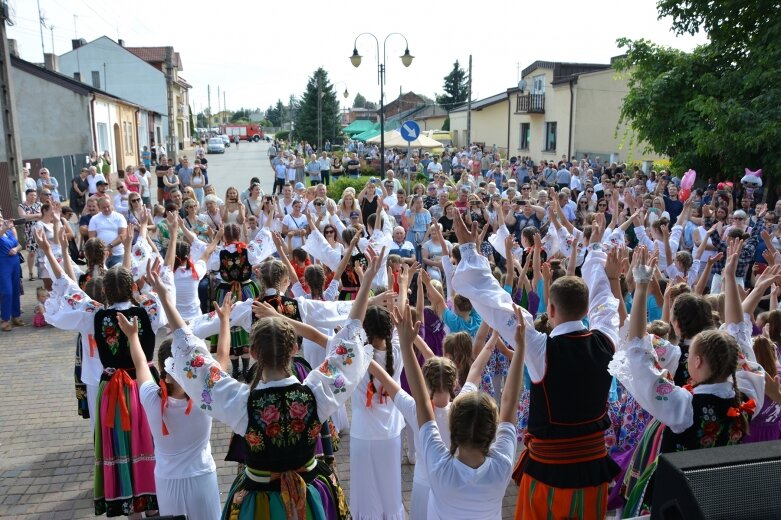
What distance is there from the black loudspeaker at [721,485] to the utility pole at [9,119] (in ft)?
55.4

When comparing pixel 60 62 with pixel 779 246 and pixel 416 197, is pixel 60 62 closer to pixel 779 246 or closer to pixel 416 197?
pixel 416 197

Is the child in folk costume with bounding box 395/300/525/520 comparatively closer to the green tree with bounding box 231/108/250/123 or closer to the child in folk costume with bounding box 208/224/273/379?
the child in folk costume with bounding box 208/224/273/379

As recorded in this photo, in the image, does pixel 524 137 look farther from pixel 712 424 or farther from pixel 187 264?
pixel 712 424

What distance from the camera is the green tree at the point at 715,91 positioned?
1491 cm

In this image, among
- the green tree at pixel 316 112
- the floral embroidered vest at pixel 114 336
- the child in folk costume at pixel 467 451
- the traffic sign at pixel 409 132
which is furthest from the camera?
the green tree at pixel 316 112

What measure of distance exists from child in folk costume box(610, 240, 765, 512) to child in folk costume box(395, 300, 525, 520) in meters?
0.71

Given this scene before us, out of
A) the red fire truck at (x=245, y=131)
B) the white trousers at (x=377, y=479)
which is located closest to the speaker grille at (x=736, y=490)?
the white trousers at (x=377, y=479)

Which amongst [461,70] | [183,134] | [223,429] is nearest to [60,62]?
[183,134]

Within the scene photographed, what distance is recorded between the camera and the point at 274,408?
2875 mm

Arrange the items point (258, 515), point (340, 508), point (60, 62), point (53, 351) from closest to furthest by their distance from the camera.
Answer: point (258, 515), point (340, 508), point (53, 351), point (60, 62)

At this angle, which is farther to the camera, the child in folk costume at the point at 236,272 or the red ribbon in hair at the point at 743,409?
the child in folk costume at the point at 236,272

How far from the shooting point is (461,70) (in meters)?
78.5

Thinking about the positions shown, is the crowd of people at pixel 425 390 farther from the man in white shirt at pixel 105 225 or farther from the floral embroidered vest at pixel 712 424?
the man in white shirt at pixel 105 225

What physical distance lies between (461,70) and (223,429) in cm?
7686
